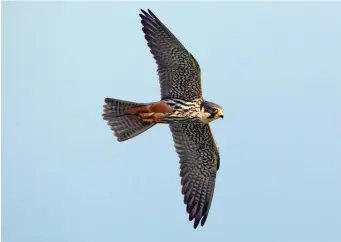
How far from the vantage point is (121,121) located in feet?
42.2

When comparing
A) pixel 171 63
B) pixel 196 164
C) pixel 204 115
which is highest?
pixel 171 63

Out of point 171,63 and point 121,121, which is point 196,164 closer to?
point 121,121

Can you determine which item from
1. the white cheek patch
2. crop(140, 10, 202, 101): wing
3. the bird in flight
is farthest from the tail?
the white cheek patch

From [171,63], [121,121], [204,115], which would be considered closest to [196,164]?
[204,115]

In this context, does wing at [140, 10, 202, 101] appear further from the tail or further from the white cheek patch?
the tail

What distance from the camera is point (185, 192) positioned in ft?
43.4

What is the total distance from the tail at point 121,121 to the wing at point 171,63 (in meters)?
0.70

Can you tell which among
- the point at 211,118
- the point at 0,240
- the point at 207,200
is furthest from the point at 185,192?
the point at 0,240

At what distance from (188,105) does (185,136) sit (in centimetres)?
104

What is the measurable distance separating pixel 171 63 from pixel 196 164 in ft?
6.85

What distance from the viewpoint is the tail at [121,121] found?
Result: 12805mm

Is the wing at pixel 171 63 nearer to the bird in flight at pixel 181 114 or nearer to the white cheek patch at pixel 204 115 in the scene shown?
the bird in flight at pixel 181 114

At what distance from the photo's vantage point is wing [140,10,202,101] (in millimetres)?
12234

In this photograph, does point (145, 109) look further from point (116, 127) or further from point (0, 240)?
point (0, 240)
